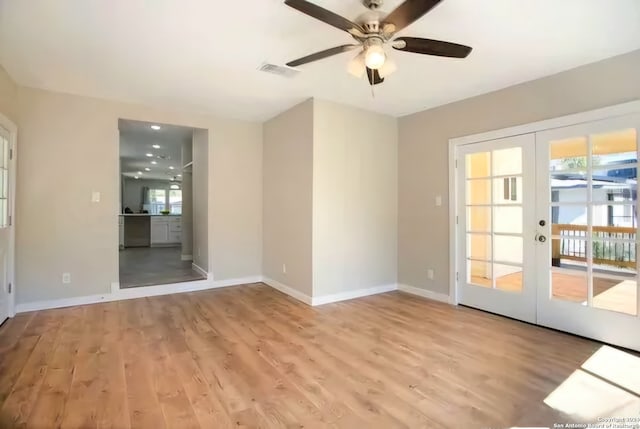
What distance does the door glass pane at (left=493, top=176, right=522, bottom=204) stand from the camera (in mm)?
3559

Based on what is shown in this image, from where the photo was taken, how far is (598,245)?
3.03 meters

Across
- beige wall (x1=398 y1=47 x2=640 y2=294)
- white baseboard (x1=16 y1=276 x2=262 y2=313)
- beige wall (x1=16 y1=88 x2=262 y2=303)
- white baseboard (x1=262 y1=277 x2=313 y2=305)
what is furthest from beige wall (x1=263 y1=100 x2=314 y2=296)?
beige wall (x1=398 y1=47 x2=640 y2=294)

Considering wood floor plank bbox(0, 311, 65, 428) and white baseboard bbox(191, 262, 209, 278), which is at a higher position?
white baseboard bbox(191, 262, 209, 278)

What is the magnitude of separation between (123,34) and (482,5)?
2611mm

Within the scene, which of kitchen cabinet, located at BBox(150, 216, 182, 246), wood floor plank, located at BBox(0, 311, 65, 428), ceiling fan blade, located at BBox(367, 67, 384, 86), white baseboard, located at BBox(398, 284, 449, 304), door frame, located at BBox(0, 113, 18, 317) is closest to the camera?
wood floor plank, located at BBox(0, 311, 65, 428)

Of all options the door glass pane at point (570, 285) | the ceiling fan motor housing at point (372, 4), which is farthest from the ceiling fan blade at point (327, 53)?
the door glass pane at point (570, 285)

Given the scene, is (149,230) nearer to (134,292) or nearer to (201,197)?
(201,197)

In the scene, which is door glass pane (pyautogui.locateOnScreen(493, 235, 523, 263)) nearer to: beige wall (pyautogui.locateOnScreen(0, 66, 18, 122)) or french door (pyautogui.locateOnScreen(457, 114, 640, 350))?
french door (pyautogui.locateOnScreen(457, 114, 640, 350))

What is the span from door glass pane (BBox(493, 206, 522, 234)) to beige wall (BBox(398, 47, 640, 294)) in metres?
0.61

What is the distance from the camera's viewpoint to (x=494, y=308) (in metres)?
3.74

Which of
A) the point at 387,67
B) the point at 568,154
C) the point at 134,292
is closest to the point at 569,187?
the point at 568,154

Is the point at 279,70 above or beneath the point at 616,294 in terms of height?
above

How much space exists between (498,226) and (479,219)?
0.77ft

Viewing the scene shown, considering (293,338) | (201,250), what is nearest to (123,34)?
(293,338)
